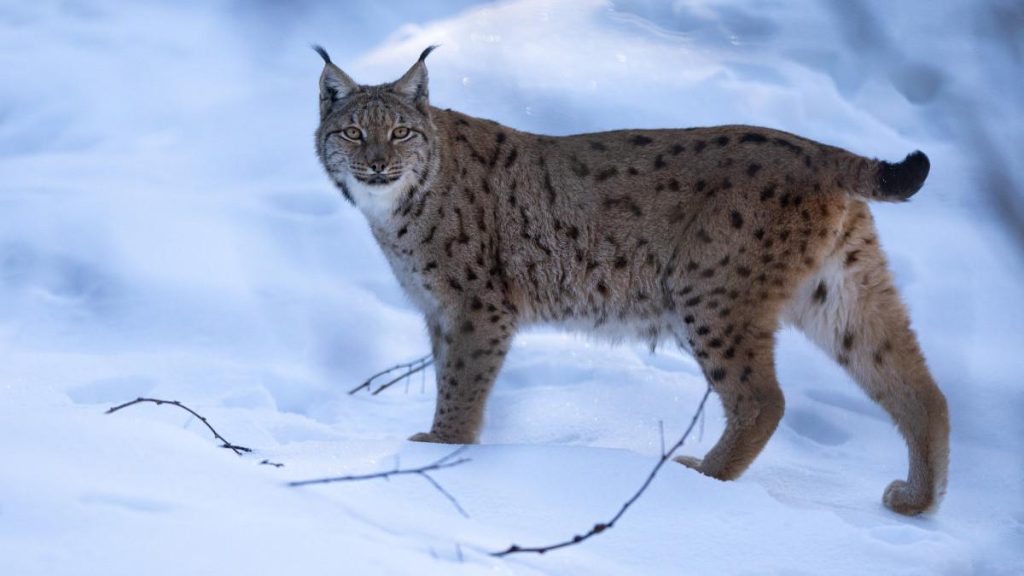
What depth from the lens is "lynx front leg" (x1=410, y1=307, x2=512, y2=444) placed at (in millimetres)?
4926

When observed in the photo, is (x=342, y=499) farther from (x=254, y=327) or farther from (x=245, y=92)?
(x=245, y=92)

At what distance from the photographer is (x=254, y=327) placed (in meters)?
6.02

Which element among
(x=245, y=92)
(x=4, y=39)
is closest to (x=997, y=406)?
(x=245, y=92)

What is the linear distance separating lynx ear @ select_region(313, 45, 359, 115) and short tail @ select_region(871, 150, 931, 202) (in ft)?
7.27

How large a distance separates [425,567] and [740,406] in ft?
8.05

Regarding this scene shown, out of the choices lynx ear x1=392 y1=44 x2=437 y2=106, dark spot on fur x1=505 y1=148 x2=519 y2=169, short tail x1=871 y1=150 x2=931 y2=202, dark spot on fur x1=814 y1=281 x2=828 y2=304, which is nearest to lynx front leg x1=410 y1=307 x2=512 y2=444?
dark spot on fur x1=505 y1=148 x2=519 y2=169

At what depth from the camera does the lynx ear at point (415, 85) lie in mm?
5125

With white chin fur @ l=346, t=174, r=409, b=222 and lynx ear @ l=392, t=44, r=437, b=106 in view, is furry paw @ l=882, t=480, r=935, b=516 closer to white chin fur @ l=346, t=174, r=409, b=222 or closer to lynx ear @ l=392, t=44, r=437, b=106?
white chin fur @ l=346, t=174, r=409, b=222

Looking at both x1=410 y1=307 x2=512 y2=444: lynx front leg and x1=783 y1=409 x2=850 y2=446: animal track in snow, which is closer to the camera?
x1=410 y1=307 x2=512 y2=444: lynx front leg

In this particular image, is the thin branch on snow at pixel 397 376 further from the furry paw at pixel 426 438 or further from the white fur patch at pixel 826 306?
the white fur patch at pixel 826 306

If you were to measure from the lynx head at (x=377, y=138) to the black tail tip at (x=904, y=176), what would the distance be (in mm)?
1784

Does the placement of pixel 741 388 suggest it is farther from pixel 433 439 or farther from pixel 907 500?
pixel 433 439

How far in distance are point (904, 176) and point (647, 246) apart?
103 centimetres

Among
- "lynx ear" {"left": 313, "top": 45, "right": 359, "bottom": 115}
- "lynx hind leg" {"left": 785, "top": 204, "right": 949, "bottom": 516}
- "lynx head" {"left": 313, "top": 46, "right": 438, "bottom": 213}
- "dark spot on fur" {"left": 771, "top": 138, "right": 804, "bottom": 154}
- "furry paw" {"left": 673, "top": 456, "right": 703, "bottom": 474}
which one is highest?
"dark spot on fur" {"left": 771, "top": 138, "right": 804, "bottom": 154}
